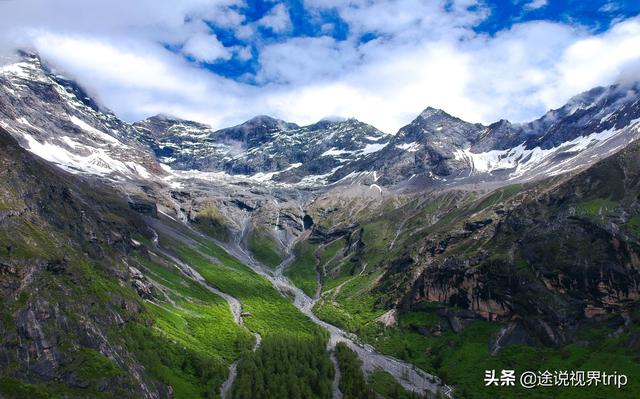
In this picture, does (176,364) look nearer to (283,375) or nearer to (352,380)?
(283,375)

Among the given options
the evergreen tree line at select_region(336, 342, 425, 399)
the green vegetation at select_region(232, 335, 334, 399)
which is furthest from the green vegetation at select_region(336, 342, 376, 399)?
the green vegetation at select_region(232, 335, 334, 399)

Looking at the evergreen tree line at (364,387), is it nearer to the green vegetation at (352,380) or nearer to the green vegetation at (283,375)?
the green vegetation at (352,380)

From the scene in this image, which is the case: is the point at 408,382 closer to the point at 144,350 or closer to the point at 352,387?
the point at 352,387

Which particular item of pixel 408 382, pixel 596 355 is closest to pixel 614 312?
pixel 596 355

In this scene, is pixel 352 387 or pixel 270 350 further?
pixel 270 350

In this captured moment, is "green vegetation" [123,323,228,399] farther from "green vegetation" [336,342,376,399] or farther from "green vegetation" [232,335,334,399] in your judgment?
"green vegetation" [336,342,376,399]

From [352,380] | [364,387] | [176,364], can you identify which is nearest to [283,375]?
[352,380]
